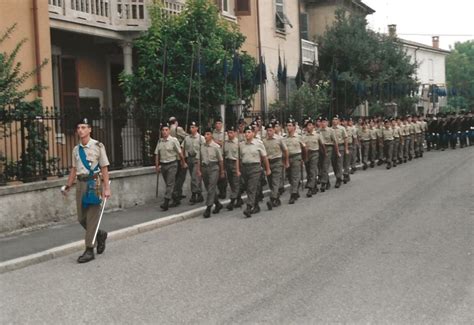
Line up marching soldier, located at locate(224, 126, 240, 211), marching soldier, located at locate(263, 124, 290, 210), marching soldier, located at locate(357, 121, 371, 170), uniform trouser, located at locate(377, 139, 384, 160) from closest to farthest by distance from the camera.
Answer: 1. marching soldier, located at locate(224, 126, 240, 211)
2. marching soldier, located at locate(263, 124, 290, 210)
3. marching soldier, located at locate(357, 121, 371, 170)
4. uniform trouser, located at locate(377, 139, 384, 160)

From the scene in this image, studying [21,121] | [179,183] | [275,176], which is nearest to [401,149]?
[275,176]

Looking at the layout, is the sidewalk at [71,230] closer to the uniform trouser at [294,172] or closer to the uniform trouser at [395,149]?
the uniform trouser at [294,172]

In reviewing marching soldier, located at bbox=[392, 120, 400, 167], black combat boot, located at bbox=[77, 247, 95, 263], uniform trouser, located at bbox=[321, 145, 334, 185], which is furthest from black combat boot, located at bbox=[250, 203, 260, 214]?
marching soldier, located at bbox=[392, 120, 400, 167]

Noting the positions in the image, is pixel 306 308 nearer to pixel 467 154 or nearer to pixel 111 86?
pixel 111 86

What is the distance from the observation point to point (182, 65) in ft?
55.7

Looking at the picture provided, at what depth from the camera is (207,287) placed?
6.94 metres

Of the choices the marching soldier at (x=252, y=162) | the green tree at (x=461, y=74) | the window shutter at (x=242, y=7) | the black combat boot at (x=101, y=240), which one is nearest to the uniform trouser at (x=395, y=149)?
the window shutter at (x=242, y=7)

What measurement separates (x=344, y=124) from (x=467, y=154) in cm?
1060

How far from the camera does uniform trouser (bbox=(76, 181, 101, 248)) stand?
8852mm

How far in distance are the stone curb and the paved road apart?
0.73 feet

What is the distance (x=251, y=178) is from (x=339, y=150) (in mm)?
5785

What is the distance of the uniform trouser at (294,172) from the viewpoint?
14.7 m

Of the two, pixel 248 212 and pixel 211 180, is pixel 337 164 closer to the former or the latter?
pixel 211 180

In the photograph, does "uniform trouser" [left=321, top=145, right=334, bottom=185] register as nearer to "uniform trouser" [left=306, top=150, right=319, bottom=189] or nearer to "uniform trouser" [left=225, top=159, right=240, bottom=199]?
"uniform trouser" [left=306, top=150, right=319, bottom=189]
